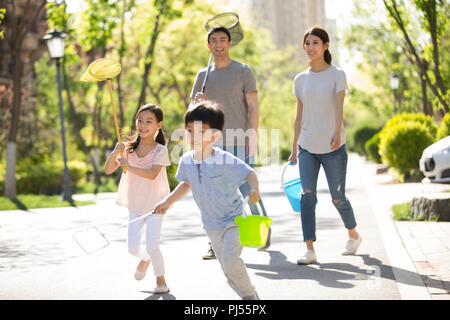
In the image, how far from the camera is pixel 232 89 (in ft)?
23.8

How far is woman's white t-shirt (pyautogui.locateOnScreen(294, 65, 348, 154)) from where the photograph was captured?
682 centimetres

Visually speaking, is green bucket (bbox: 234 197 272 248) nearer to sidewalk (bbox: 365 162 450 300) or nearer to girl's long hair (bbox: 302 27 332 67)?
sidewalk (bbox: 365 162 450 300)

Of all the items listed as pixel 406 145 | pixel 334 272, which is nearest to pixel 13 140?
pixel 406 145

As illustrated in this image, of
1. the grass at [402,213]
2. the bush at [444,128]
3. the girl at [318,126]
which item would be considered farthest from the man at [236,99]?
the bush at [444,128]

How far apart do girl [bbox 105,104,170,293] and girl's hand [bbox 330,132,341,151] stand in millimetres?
1692

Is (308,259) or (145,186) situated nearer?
(145,186)

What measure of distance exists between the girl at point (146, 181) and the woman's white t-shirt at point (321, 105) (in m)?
1.62

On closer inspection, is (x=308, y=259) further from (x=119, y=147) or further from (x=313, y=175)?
(x=119, y=147)

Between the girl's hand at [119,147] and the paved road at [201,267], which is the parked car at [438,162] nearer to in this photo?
the paved road at [201,267]

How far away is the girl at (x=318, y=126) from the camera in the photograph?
22.3 ft

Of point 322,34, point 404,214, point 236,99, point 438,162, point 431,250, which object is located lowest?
point 404,214

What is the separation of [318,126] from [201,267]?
5.52 ft
